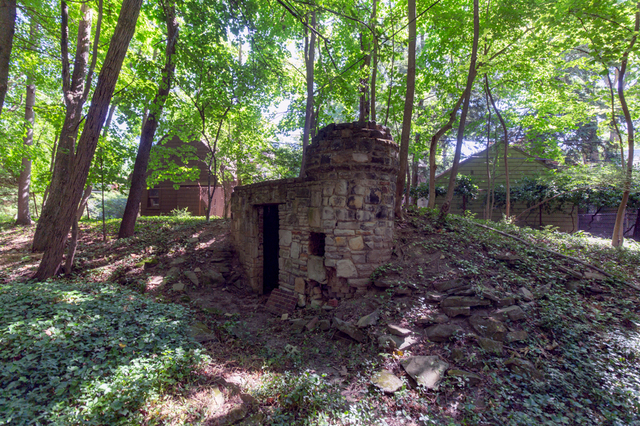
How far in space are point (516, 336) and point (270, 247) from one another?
5379 millimetres

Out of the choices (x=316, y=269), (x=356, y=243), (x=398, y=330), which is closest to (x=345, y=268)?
(x=356, y=243)

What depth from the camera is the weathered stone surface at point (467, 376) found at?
3.31 meters

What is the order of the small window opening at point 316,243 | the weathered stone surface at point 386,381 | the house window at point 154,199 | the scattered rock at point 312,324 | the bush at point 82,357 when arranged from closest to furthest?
the bush at point 82,357, the weathered stone surface at point 386,381, the scattered rock at point 312,324, the small window opening at point 316,243, the house window at point 154,199

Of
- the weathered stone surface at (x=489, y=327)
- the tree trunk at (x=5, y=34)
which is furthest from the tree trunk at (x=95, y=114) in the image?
the weathered stone surface at (x=489, y=327)

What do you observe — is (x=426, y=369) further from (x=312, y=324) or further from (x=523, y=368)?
(x=312, y=324)

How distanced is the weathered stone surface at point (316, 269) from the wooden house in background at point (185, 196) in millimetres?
12466

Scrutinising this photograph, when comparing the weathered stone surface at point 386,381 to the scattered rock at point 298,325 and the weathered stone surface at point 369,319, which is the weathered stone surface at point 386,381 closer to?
the weathered stone surface at point 369,319

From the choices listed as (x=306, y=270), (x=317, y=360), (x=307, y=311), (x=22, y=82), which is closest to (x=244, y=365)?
(x=317, y=360)

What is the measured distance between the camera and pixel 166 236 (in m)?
9.05

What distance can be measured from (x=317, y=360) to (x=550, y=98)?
11667mm

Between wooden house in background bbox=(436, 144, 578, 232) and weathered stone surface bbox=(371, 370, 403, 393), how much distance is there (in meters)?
13.2

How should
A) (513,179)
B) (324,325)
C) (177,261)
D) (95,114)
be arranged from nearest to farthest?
(324,325), (95,114), (177,261), (513,179)

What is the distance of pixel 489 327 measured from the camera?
3920mm

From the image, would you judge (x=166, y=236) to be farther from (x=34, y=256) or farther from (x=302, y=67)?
(x=302, y=67)
